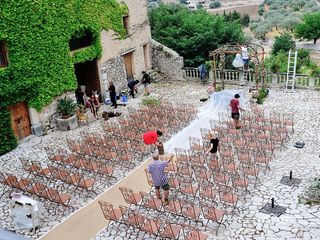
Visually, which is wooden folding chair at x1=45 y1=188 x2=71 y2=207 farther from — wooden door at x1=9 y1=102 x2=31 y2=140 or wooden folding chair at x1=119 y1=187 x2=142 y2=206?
wooden door at x1=9 y1=102 x2=31 y2=140

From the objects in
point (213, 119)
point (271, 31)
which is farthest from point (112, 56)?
point (271, 31)

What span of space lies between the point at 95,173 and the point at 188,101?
31.4 feet

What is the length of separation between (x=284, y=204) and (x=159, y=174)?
3.94 metres

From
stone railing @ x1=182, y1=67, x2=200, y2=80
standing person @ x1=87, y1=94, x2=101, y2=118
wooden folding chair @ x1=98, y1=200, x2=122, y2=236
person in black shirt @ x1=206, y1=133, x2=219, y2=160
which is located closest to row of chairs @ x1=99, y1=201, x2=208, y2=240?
wooden folding chair @ x1=98, y1=200, x2=122, y2=236

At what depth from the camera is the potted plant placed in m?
21.2

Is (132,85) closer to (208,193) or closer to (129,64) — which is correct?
(129,64)

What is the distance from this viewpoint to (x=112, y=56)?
25.2 m

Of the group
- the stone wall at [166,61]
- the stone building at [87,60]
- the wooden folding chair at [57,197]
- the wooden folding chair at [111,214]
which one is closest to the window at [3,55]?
the stone building at [87,60]

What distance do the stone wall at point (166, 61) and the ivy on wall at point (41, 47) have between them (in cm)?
542

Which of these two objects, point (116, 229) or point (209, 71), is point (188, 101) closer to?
point (209, 71)

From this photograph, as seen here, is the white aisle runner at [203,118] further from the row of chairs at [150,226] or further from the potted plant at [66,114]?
the potted plant at [66,114]

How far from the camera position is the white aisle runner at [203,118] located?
57.9 ft

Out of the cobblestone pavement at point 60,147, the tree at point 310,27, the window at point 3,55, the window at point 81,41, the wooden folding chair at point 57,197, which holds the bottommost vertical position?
the tree at point 310,27

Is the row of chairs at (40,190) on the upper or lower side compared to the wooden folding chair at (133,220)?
lower
